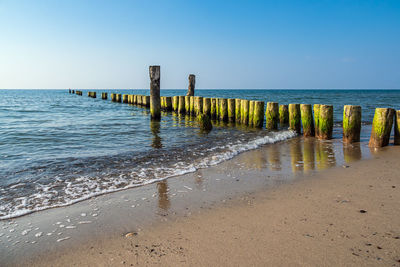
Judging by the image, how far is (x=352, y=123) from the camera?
24.5 ft

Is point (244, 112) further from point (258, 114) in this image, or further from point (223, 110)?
point (223, 110)

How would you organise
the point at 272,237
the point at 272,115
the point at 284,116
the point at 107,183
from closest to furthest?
the point at 272,237, the point at 107,183, the point at 272,115, the point at 284,116

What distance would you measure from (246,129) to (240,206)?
7423 mm

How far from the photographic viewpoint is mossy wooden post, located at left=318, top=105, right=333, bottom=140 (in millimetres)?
7988

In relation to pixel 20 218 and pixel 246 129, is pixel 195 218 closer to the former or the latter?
pixel 20 218

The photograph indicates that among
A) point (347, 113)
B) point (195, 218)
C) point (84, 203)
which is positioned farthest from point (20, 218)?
point (347, 113)

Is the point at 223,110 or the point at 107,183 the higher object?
Answer: the point at 223,110

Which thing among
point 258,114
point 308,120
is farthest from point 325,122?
point 258,114

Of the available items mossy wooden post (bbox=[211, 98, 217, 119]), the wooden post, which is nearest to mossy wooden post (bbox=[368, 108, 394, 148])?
mossy wooden post (bbox=[211, 98, 217, 119])

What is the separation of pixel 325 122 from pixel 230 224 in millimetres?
6434

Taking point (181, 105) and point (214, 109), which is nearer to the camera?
point (214, 109)

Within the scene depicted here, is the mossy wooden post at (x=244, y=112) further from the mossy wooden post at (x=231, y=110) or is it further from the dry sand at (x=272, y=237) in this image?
the dry sand at (x=272, y=237)

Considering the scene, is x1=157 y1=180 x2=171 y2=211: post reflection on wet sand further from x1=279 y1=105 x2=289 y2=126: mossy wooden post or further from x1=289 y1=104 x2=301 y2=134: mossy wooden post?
x1=279 y1=105 x2=289 y2=126: mossy wooden post

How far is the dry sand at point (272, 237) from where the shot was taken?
2.21m
